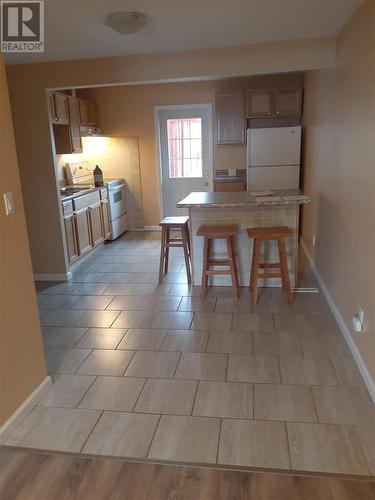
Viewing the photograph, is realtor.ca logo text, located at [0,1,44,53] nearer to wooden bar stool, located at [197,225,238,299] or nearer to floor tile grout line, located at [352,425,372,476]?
wooden bar stool, located at [197,225,238,299]

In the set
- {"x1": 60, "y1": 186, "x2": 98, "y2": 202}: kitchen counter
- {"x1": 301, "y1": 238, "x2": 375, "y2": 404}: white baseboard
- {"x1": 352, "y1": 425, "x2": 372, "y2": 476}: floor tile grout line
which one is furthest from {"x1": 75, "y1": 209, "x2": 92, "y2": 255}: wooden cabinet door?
{"x1": 352, "y1": 425, "x2": 372, "y2": 476}: floor tile grout line

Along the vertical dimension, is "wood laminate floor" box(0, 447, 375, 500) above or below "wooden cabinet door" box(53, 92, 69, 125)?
below

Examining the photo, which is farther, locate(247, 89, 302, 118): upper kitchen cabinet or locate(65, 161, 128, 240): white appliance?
locate(65, 161, 128, 240): white appliance

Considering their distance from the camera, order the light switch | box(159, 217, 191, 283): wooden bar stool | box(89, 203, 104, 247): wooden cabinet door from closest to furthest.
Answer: the light switch
box(159, 217, 191, 283): wooden bar stool
box(89, 203, 104, 247): wooden cabinet door

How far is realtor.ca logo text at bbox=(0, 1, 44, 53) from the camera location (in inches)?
94.9

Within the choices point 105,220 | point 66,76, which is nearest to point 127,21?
point 66,76

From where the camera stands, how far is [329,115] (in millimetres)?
3516

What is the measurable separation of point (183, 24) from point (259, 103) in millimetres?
2799

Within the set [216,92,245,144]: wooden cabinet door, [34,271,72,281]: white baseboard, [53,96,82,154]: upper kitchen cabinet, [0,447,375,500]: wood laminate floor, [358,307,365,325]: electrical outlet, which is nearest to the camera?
[0,447,375,500]: wood laminate floor

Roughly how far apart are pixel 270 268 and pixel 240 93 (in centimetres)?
291

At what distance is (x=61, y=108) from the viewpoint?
476cm

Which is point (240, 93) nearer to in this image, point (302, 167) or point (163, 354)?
point (302, 167)

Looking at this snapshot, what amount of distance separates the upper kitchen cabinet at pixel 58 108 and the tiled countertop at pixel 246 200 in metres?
2.02

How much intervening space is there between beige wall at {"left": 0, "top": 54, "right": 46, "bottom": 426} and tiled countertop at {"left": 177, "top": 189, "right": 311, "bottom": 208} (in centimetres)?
181
